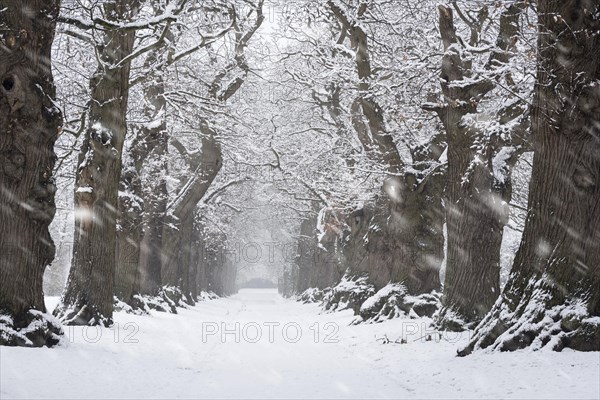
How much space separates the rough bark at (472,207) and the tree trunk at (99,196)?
239 inches

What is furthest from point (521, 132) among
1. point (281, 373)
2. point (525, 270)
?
point (281, 373)

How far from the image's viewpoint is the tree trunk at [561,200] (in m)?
7.51

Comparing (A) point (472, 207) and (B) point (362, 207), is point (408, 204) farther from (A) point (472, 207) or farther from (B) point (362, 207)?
(B) point (362, 207)

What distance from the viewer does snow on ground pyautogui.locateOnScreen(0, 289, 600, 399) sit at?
633 cm

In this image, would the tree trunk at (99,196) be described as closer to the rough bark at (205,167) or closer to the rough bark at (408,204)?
the rough bark at (408,204)

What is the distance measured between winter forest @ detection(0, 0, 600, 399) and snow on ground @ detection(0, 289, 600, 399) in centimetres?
4

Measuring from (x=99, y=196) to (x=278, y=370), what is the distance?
5415mm

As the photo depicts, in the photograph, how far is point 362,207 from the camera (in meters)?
23.9

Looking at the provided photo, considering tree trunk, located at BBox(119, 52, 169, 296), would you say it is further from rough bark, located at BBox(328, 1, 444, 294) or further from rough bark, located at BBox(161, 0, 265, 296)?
rough bark, located at BBox(328, 1, 444, 294)

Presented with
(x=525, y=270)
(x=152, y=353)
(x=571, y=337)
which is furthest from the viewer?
A: (x=152, y=353)

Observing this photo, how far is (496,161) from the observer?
12305 mm

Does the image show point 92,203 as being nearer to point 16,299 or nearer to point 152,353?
point 152,353

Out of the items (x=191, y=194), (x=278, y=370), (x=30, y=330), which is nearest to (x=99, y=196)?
(x=30, y=330)

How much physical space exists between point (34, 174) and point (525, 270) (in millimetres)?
6494
